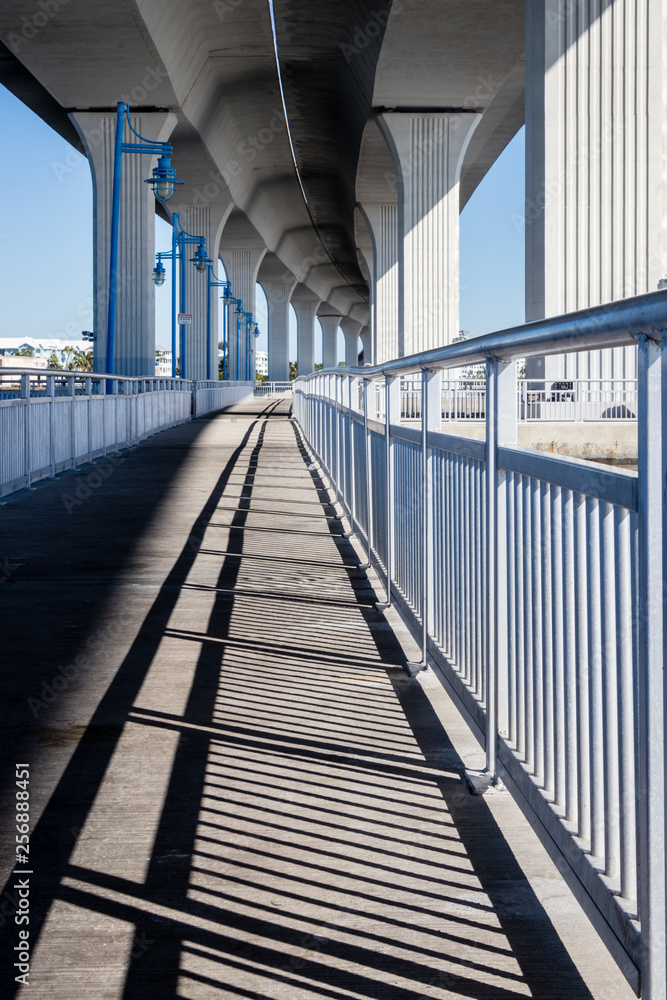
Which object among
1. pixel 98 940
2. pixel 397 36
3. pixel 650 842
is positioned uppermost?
pixel 397 36

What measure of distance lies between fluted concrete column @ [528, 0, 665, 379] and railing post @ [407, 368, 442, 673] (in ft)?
55.3

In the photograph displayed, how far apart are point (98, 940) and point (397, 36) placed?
27187mm

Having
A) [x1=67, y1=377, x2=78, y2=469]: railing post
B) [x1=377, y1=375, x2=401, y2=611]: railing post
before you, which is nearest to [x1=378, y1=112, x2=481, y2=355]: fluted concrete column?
[x1=67, y1=377, x2=78, y2=469]: railing post

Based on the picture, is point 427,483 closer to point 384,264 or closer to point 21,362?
point 384,264

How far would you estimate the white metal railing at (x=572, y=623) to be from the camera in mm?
2059

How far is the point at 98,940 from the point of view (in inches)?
102

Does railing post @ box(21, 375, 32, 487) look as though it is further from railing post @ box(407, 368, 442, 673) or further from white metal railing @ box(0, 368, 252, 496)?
railing post @ box(407, 368, 442, 673)

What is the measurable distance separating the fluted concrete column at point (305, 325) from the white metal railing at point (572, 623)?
101 meters

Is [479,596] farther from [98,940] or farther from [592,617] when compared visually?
[98,940]

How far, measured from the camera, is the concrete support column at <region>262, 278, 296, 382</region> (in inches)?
3720

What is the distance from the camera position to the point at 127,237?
34.4 m

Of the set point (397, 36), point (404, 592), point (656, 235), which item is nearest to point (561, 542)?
point (404, 592)

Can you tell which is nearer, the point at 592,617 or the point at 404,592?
the point at 592,617

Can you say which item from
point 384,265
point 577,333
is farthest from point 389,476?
point 384,265
